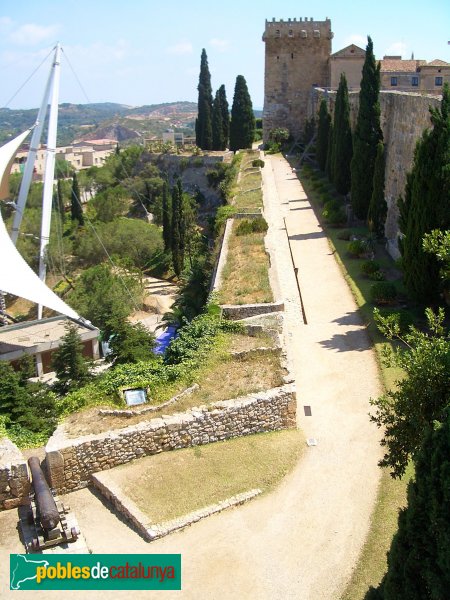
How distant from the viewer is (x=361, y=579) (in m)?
7.59

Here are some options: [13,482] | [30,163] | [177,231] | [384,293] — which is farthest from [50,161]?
[13,482]

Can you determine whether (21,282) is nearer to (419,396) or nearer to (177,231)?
(177,231)

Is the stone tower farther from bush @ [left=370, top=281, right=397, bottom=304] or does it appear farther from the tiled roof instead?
bush @ [left=370, top=281, right=397, bottom=304]

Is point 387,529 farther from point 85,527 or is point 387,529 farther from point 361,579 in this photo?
point 85,527

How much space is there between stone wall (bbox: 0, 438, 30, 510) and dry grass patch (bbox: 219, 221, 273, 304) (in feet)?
23.2

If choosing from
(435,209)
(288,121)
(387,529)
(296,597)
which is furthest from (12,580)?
(288,121)

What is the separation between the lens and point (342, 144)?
1118 inches

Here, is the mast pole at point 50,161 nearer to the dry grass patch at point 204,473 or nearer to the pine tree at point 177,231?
the pine tree at point 177,231

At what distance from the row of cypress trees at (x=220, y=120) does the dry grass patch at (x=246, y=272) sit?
28753 mm

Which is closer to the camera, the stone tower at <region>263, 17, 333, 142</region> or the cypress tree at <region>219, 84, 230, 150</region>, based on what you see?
the stone tower at <region>263, 17, 333, 142</region>

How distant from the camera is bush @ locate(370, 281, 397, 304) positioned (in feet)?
52.4

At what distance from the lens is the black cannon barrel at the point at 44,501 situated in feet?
27.0

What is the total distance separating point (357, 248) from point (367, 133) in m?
5.47

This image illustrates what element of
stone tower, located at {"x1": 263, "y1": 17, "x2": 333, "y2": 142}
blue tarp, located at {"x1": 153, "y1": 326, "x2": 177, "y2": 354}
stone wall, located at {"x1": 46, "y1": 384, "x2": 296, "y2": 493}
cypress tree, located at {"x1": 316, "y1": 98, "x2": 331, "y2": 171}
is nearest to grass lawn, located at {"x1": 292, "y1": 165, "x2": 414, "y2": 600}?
stone wall, located at {"x1": 46, "y1": 384, "x2": 296, "y2": 493}
